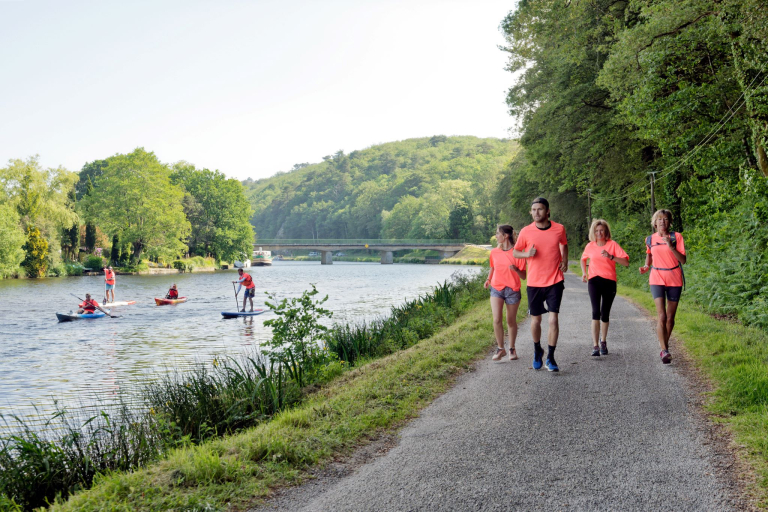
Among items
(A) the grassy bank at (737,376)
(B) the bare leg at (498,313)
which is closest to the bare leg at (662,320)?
(A) the grassy bank at (737,376)

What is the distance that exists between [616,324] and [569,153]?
1370cm

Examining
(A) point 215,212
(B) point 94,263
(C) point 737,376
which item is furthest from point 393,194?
(C) point 737,376

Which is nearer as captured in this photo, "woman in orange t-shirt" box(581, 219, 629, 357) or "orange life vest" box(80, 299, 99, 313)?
"woman in orange t-shirt" box(581, 219, 629, 357)

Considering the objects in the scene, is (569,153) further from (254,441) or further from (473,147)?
(473,147)

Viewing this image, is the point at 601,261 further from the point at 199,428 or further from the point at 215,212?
the point at 215,212

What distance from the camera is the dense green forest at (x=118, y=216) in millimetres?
50906

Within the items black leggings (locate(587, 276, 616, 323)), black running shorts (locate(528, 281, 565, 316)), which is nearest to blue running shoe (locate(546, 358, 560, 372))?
black running shorts (locate(528, 281, 565, 316))

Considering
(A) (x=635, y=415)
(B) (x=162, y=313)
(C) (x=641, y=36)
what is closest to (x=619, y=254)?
(A) (x=635, y=415)

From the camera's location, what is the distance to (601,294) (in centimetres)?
815

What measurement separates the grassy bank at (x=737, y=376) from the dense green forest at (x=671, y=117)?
3.65 ft

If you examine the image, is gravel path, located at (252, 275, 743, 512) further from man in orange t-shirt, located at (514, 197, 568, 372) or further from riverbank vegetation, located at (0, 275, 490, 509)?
man in orange t-shirt, located at (514, 197, 568, 372)

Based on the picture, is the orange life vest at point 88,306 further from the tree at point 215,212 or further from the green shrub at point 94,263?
the tree at point 215,212

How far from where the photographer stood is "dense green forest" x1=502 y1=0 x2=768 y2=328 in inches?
472

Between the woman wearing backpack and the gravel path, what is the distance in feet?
2.73
